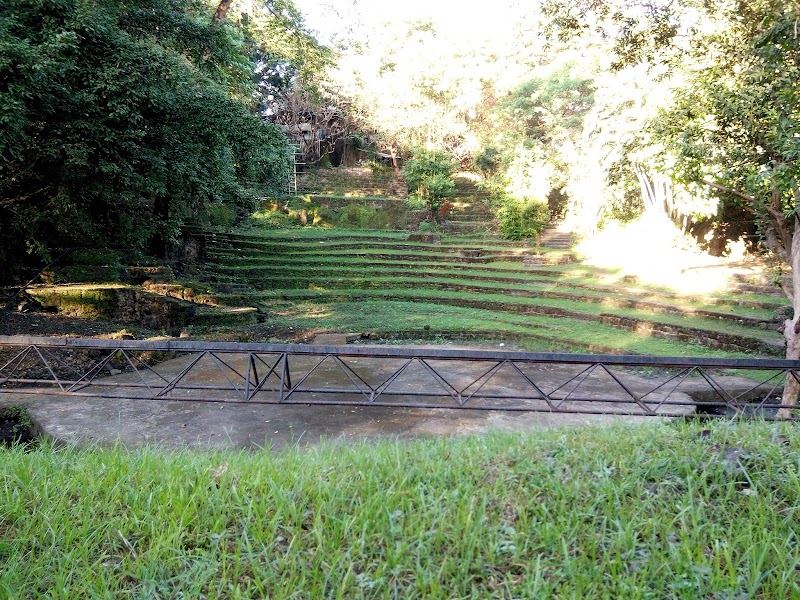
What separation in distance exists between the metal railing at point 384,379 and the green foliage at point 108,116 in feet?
10.1

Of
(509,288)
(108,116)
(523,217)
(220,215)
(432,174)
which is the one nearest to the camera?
(108,116)

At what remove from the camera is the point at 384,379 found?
7.43m

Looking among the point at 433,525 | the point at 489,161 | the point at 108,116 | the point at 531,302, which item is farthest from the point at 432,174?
the point at 433,525

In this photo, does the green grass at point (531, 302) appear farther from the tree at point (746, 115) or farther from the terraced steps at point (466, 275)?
the tree at point (746, 115)

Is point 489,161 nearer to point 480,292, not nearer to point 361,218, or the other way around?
point 361,218

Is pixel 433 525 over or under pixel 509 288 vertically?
over

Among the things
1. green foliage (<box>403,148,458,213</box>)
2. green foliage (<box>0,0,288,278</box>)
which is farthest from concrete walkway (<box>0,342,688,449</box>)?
green foliage (<box>403,148,458,213</box>)

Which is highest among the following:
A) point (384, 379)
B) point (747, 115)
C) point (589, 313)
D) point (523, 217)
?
point (747, 115)

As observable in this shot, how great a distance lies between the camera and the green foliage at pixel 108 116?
7.01 metres

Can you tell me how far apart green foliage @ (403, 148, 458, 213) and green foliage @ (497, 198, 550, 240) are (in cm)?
442

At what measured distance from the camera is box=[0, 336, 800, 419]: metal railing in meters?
4.91

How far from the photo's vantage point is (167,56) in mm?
8195

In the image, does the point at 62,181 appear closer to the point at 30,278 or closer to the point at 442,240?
the point at 30,278

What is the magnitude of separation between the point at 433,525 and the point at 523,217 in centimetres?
1634
